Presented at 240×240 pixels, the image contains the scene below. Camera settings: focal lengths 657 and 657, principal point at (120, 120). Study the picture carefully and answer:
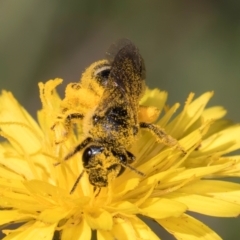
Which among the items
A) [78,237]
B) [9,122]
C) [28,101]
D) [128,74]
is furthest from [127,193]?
[28,101]

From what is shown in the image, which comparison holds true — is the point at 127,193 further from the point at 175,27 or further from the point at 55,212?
the point at 175,27

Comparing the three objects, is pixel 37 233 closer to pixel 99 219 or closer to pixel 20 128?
pixel 99 219

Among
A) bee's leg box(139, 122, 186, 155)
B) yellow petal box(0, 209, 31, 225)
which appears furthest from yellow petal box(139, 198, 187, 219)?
yellow petal box(0, 209, 31, 225)

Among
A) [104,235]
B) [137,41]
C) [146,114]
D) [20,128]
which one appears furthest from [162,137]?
[137,41]

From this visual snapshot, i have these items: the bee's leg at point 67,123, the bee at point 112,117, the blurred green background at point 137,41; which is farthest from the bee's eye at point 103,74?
the blurred green background at point 137,41

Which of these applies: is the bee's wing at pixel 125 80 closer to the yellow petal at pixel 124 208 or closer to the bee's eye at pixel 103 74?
the bee's eye at pixel 103 74
